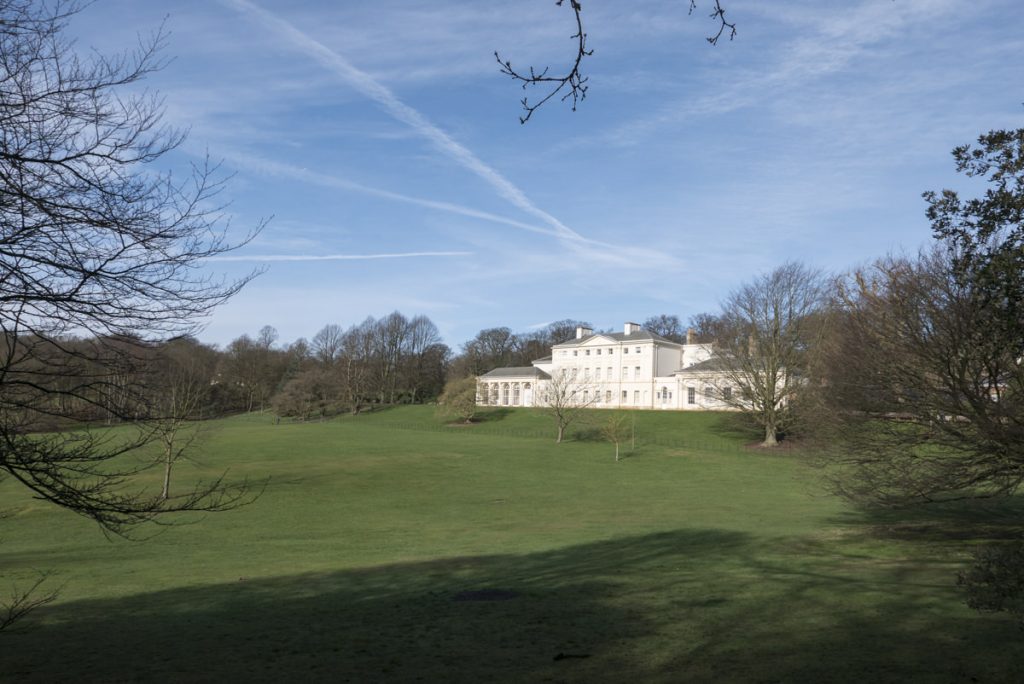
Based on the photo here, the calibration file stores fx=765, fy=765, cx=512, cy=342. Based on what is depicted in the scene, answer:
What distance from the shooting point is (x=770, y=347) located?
6012 centimetres

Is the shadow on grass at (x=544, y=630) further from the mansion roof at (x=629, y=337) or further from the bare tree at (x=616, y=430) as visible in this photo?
the mansion roof at (x=629, y=337)

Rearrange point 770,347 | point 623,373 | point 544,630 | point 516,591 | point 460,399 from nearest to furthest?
point 544,630
point 516,591
point 770,347
point 460,399
point 623,373

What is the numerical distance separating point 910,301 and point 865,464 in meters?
4.98

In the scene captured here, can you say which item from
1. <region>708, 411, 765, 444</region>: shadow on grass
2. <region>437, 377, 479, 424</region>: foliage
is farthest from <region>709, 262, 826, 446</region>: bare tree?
<region>437, 377, 479, 424</region>: foliage

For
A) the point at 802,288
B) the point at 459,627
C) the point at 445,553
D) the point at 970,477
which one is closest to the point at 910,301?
the point at 970,477

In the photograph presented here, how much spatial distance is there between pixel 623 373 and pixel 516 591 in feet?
277

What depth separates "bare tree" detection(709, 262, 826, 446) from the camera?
59.2m

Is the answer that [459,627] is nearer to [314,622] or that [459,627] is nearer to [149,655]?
[314,622]

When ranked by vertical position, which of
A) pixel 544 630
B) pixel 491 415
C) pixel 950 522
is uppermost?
pixel 491 415

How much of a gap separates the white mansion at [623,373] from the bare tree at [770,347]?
26.9 m

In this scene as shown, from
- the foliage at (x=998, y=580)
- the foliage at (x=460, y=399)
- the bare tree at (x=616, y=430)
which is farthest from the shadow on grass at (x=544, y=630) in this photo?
the foliage at (x=460, y=399)

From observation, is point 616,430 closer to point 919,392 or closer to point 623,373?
point 623,373

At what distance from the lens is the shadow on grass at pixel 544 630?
407 inches

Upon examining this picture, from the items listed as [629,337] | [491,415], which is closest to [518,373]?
[491,415]
